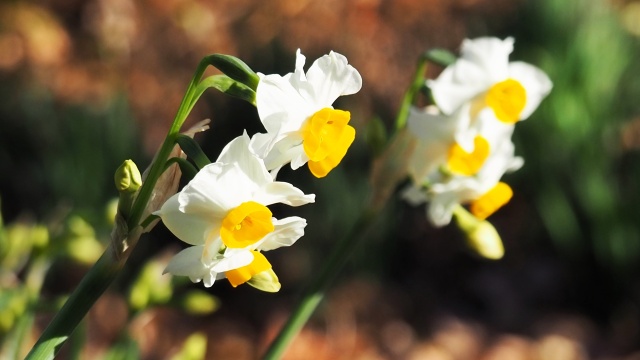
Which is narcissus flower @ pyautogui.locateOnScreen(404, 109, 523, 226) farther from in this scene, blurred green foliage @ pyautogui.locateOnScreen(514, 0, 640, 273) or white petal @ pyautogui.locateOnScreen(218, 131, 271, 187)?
blurred green foliage @ pyautogui.locateOnScreen(514, 0, 640, 273)

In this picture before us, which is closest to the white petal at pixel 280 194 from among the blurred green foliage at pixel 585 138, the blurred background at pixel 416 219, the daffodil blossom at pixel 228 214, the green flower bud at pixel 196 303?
the daffodil blossom at pixel 228 214

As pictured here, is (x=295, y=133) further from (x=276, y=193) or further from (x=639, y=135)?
(x=639, y=135)

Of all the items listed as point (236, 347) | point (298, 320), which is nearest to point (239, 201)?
point (298, 320)

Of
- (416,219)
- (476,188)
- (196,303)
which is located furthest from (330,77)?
(416,219)

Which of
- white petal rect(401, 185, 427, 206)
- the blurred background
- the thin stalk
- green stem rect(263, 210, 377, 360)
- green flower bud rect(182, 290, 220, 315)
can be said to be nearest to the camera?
the thin stalk

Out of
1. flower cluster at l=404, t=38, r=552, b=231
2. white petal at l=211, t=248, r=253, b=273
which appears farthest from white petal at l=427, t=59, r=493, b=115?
white petal at l=211, t=248, r=253, b=273

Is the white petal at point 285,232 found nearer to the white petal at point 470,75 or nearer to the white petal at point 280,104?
the white petal at point 280,104

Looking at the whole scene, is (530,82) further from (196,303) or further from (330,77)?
(196,303)

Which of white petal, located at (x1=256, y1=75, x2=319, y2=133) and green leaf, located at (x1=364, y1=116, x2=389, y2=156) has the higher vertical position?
white petal, located at (x1=256, y1=75, x2=319, y2=133)
